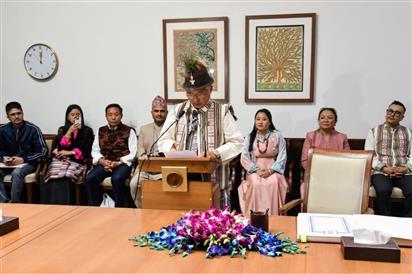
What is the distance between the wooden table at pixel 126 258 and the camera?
1.42 metres

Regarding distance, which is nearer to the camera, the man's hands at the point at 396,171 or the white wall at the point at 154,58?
the man's hands at the point at 396,171

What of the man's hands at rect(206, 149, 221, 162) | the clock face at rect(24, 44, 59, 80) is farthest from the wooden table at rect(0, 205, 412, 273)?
the clock face at rect(24, 44, 59, 80)

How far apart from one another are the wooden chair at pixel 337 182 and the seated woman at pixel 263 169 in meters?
1.35

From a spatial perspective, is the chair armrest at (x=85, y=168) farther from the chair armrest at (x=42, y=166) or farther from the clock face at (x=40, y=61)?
the clock face at (x=40, y=61)

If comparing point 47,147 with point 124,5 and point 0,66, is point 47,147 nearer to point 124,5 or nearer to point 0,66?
point 0,66

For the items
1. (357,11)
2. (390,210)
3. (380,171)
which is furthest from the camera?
(357,11)

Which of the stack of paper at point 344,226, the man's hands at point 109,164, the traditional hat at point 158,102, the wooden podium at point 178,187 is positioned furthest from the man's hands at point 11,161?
the stack of paper at point 344,226

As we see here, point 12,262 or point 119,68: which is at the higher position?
point 119,68

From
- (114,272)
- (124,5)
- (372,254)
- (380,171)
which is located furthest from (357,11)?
(114,272)

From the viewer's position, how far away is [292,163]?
170 inches

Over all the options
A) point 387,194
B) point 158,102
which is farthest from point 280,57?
point 387,194

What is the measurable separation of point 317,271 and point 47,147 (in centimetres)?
390

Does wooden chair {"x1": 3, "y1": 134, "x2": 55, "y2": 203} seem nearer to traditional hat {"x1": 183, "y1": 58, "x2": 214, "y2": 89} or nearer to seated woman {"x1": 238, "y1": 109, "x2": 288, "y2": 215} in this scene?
seated woman {"x1": 238, "y1": 109, "x2": 288, "y2": 215}

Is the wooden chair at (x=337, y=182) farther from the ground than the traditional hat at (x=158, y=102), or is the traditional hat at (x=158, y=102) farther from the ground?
the traditional hat at (x=158, y=102)
